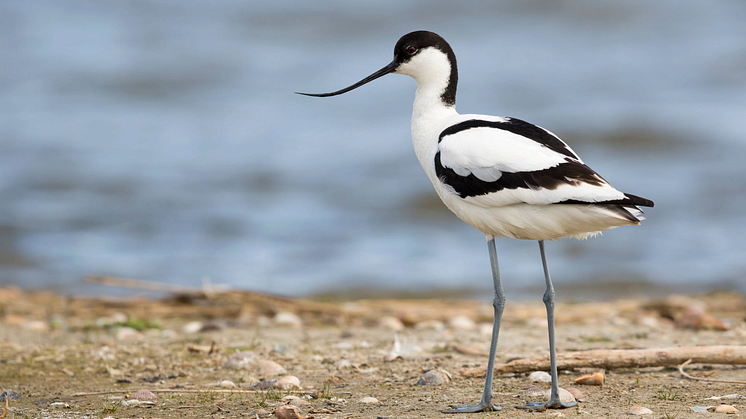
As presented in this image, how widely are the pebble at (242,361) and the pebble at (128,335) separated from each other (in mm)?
1333

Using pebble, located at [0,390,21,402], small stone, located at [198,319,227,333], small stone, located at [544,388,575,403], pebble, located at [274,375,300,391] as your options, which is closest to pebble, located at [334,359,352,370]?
pebble, located at [274,375,300,391]

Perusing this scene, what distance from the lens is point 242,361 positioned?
14.6 feet

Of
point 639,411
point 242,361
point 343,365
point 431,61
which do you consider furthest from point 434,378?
point 431,61

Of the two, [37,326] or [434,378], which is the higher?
[434,378]

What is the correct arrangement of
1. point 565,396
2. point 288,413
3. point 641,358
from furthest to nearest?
point 641,358 → point 565,396 → point 288,413

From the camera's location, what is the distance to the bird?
3178 mm

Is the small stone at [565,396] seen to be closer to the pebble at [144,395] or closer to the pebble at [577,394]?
the pebble at [577,394]

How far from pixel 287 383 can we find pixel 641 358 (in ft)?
6.50

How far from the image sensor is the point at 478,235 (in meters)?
9.65

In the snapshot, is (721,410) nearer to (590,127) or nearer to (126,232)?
(126,232)

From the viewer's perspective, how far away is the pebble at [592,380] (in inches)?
148

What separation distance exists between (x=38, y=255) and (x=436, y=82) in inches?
283

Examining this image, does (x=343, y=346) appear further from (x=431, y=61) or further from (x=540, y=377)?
(x=431, y=61)

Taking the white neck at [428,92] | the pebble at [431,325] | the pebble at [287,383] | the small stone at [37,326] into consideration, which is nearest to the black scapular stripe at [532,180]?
the white neck at [428,92]
